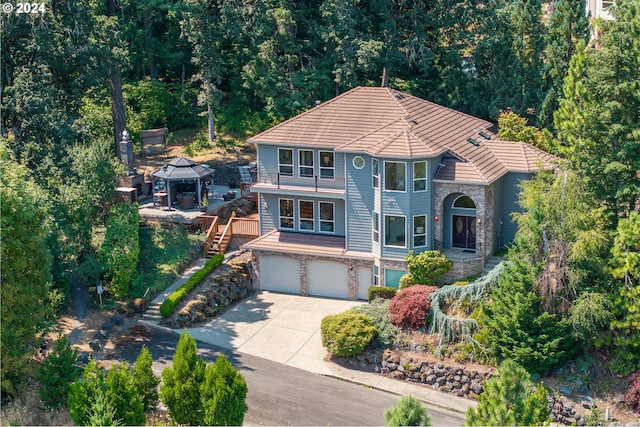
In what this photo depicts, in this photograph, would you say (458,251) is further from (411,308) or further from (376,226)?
(411,308)

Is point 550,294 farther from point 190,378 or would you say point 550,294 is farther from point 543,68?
point 543,68

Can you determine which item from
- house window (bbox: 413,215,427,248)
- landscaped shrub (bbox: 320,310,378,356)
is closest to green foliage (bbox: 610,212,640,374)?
house window (bbox: 413,215,427,248)

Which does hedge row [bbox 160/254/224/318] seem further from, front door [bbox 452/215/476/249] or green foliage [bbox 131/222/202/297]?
front door [bbox 452/215/476/249]

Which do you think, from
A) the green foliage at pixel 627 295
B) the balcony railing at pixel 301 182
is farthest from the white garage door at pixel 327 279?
the green foliage at pixel 627 295

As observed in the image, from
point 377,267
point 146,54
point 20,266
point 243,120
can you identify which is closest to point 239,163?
A: point 243,120

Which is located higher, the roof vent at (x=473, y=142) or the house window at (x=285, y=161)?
the roof vent at (x=473, y=142)

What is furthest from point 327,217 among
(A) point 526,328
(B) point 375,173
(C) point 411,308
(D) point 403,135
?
(A) point 526,328

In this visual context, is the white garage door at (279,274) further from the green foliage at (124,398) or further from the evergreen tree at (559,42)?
the evergreen tree at (559,42)
